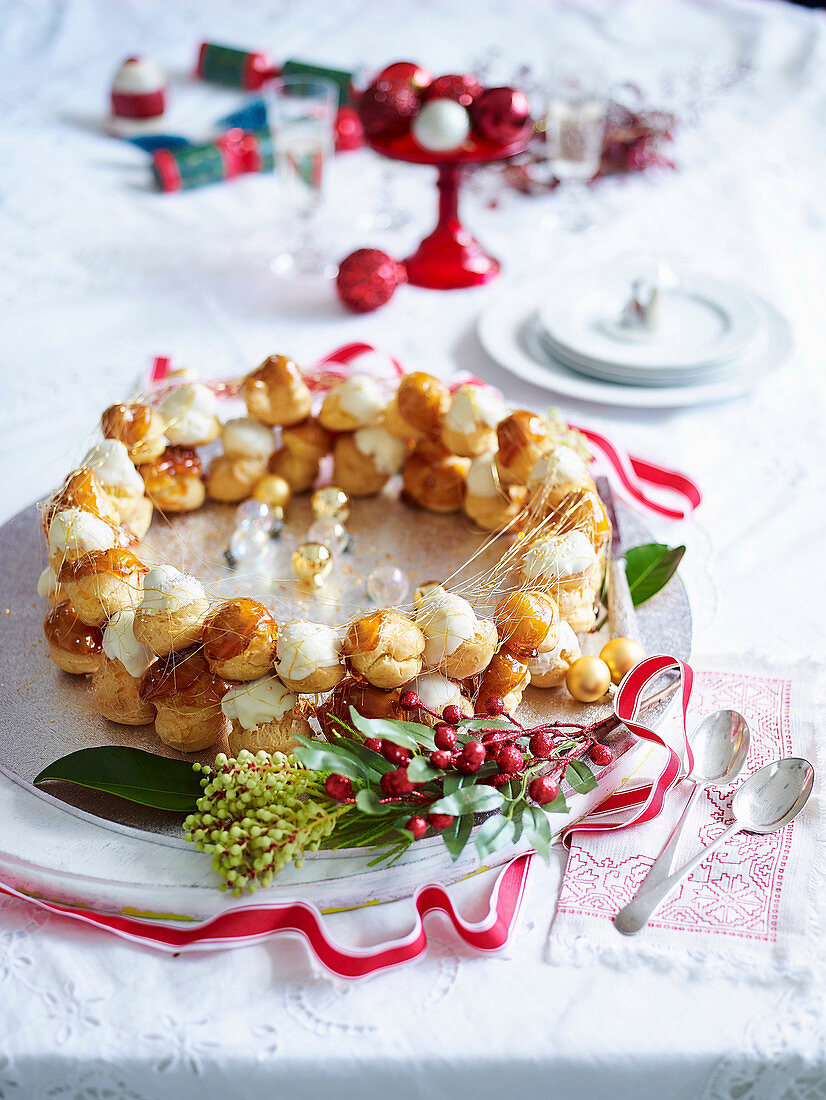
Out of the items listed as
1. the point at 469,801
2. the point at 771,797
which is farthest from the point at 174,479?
the point at 771,797

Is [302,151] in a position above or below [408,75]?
below

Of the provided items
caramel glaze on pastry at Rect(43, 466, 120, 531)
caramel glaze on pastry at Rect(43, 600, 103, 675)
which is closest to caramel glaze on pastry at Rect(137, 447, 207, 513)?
caramel glaze on pastry at Rect(43, 466, 120, 531)

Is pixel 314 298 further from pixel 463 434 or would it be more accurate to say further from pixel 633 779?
pixel 633 779

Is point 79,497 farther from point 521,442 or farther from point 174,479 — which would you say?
point 521,442

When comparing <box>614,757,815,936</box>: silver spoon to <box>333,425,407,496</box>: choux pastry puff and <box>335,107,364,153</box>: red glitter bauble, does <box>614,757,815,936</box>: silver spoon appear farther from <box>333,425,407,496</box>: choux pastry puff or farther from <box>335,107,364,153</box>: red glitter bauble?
<box>335,107,364,153</box>: red glitter bauble

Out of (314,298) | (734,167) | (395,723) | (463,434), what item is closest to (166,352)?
(314,298)

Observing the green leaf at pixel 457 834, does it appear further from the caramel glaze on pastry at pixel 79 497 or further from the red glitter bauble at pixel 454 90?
the red glitter bauble at pixel 454 90
